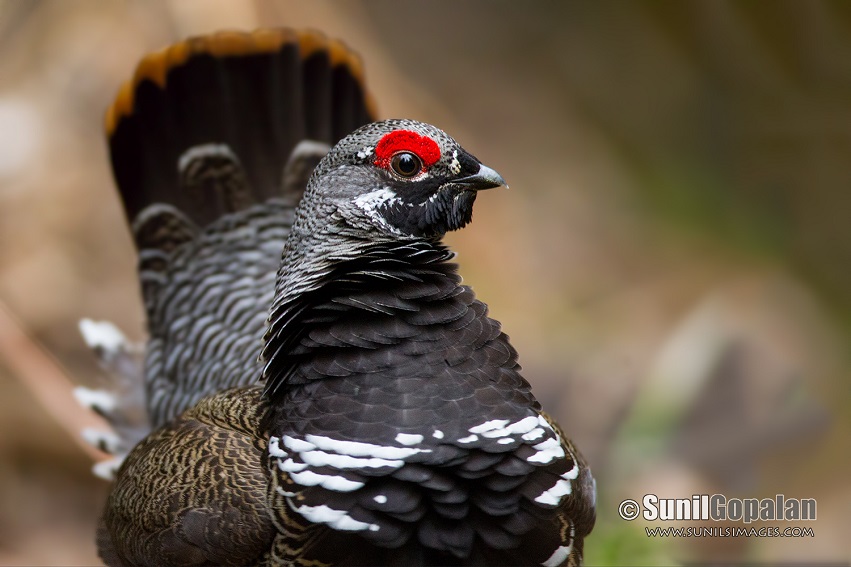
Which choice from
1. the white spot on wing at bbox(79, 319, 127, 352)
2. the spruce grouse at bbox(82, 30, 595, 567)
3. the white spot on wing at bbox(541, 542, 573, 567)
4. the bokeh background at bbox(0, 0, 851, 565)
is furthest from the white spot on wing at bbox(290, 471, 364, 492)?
the bokeh background at bbox(0, 0, 851, 565)

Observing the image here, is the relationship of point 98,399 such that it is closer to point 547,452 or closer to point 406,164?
point 406,164

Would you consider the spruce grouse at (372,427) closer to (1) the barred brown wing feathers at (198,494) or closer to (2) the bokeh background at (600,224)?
(1) the barred brown wing feathers at (198,494)

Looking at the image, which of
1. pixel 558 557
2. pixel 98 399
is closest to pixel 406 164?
pixel 558 557

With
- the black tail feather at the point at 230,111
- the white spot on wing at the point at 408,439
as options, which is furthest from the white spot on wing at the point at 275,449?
the black tail feather at the point at 230,111

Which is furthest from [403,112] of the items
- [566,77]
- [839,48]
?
[839,48]

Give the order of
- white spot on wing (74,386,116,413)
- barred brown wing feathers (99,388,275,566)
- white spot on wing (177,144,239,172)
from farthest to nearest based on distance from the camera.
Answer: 1. white spot on wing (74,386,116,413)
2. white spot on wing (177,144,239,172)
3. barred brown wing feathers (99,388,275,566)

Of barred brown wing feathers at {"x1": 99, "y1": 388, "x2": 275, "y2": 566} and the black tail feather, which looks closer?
barred brown wing feathers at {"x1": 99, "y1": 388, "x2": 275, "y2": 566}

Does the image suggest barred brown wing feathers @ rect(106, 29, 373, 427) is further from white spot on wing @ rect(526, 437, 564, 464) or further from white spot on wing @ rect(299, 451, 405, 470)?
white spot on wing @ rect(526, 437, 564, 464)
